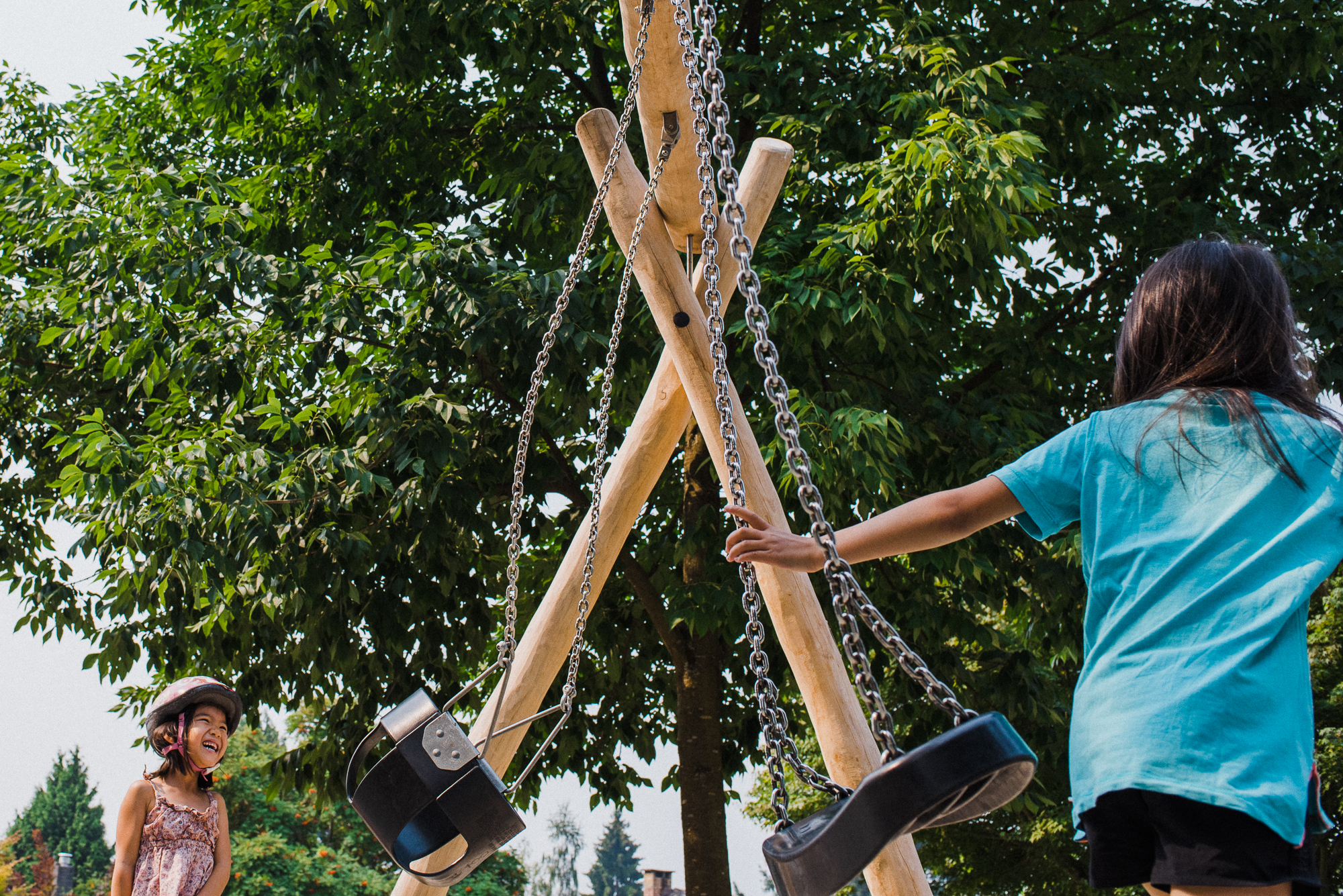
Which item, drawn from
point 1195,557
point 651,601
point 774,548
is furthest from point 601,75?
point 1195,557

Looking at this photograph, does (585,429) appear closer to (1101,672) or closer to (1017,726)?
(1017,726)

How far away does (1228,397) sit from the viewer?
1.66 metres

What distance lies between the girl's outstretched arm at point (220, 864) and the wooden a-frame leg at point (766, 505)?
1.87m

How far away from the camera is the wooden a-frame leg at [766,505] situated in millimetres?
3506

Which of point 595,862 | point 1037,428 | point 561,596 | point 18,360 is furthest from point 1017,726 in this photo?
point 595,862

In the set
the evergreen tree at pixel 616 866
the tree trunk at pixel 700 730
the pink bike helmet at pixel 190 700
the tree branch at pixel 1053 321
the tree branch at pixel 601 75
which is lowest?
the evergreen tree at pixel 616 866

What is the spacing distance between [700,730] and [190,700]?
12.4 ft

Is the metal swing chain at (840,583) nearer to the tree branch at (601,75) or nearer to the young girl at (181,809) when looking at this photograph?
the young girl at (181,809)

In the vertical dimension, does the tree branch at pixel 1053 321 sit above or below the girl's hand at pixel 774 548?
above

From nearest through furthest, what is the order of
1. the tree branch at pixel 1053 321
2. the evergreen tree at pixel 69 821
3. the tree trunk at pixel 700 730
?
the tree trunk at pixel 700 730, the tree branch at pixel 1053 321, the evergreen tree at pixel 69 821

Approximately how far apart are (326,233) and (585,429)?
2142 mm

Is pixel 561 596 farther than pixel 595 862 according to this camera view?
No

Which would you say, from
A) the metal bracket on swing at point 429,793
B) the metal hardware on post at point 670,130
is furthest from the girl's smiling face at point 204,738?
the metal hardware on post at point 670,130

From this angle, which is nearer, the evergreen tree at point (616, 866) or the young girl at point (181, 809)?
the young girl at point (181, 809)
